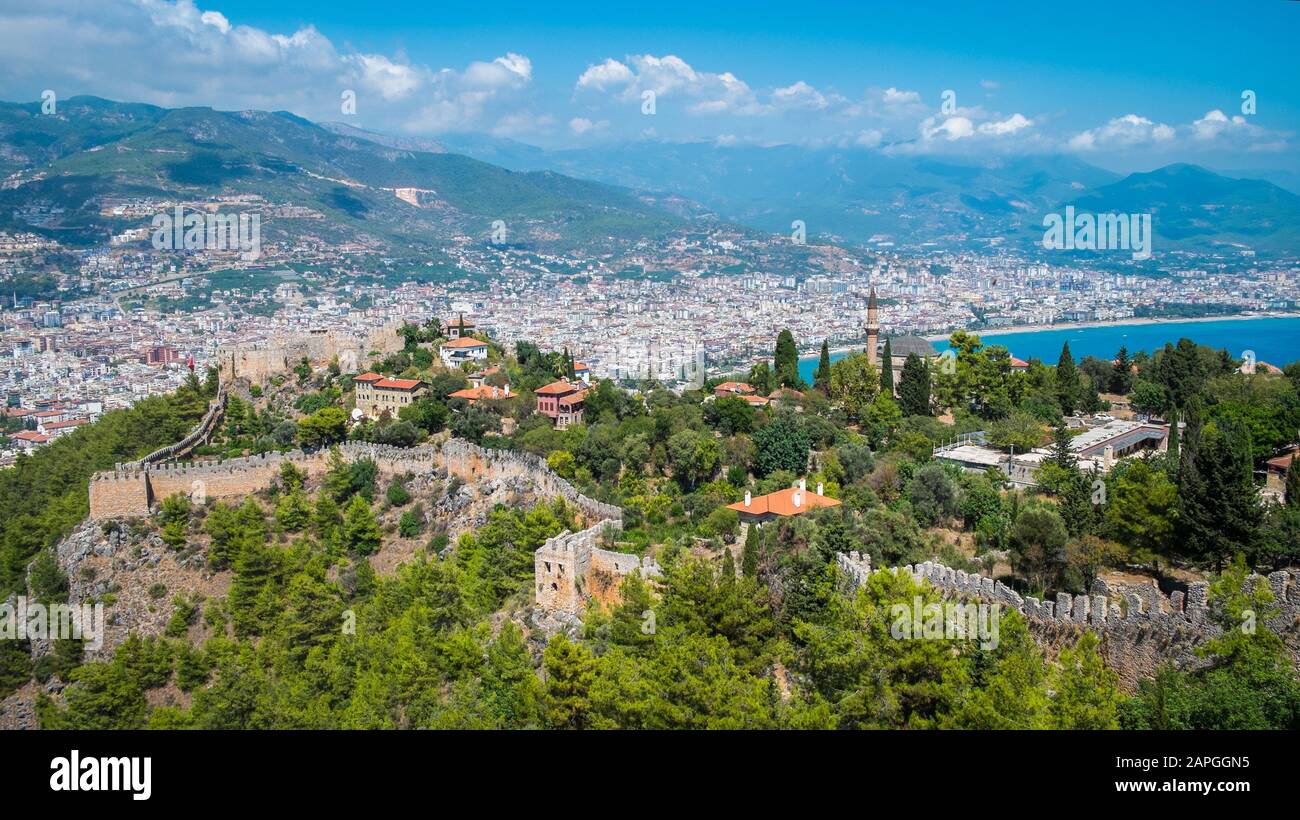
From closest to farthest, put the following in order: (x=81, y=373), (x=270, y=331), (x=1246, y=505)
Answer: (x=1246, y=505) → (x=81, y=373) → (x=270, y=331)

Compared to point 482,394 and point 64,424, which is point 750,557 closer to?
point 482,394

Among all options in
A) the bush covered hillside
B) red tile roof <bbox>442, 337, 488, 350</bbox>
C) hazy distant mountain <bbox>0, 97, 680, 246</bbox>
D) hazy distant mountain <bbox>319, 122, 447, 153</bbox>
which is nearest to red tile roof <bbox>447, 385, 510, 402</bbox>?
the bush covered hillside

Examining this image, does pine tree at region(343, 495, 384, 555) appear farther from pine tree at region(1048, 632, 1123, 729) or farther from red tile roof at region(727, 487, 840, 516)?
pine tree at region(1048, 632, 1123, 729)

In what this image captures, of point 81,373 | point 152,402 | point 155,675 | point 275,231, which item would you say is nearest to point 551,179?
point 275,231

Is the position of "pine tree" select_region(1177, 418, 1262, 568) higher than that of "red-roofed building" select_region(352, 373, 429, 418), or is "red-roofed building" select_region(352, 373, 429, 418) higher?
"red-roofed building" select_region(352, 373, 429, 418)

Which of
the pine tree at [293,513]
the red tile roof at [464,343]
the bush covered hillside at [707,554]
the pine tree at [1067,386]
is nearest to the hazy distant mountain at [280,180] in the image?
the red tile roof at [464,343]
